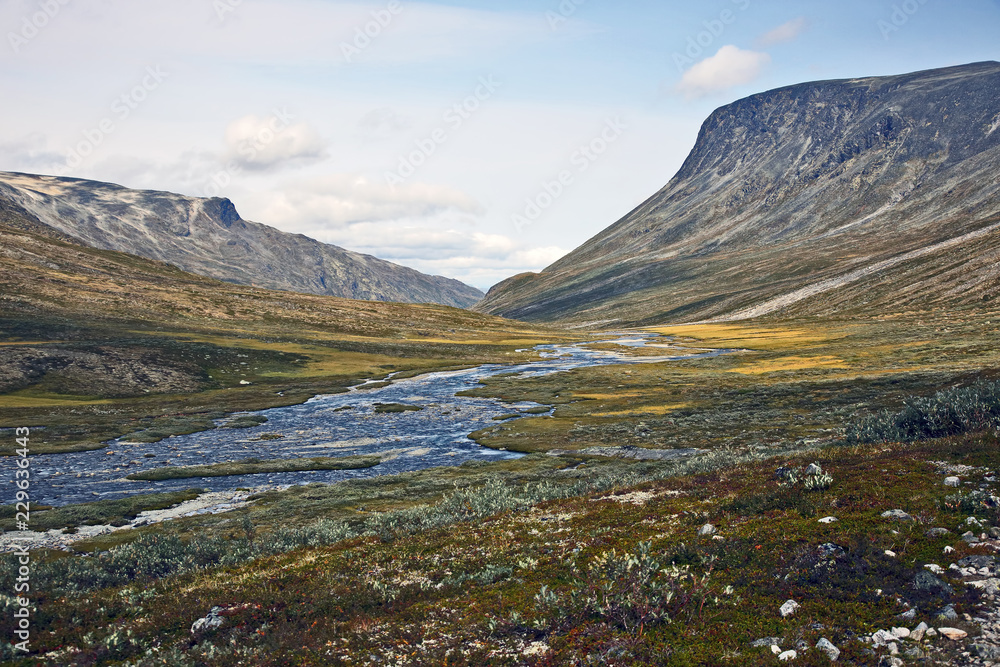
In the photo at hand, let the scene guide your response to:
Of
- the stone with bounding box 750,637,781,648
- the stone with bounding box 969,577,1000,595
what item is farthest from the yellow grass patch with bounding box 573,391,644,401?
the stone with bounding box 750,637,781,648

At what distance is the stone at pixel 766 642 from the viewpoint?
31.3ft

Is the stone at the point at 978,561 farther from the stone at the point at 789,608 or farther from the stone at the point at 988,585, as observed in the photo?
the stone at the point at 789,608

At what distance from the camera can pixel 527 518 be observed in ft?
65.3

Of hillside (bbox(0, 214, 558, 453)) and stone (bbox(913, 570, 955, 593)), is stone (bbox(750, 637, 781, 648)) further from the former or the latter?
hillside (bbox(0, 214, 558, 453))

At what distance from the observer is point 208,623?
1277 cm

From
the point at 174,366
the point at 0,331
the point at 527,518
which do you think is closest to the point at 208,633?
the point at 527,518

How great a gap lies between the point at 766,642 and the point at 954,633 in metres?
2.76

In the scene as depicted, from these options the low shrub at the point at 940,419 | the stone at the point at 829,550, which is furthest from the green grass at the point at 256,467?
the stone at the point at 829,550

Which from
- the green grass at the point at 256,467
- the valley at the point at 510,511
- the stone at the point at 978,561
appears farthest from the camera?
the green grass at the point at 256,467

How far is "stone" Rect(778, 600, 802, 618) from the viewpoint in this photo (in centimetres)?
1036

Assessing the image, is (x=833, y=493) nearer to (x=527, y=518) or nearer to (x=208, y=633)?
(x=527, y=518)

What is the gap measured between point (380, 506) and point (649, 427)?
29478 mm

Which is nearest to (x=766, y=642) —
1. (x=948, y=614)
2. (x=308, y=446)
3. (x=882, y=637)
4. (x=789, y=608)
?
(x=789, y=608)

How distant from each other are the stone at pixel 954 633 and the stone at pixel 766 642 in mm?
2448
